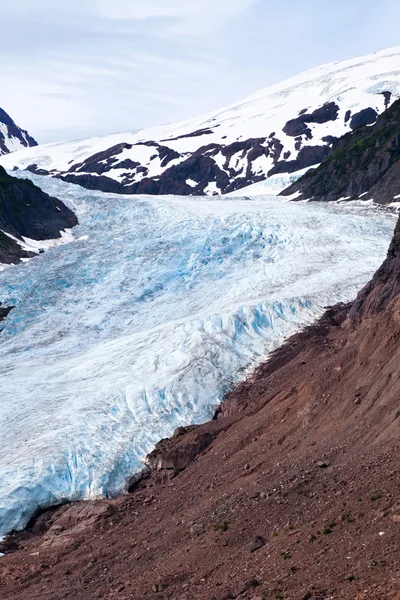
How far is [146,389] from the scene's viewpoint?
24.1 metres

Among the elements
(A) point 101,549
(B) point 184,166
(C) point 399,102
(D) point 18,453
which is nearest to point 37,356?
(D) point 18,453

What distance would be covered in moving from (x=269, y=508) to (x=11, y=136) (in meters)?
176

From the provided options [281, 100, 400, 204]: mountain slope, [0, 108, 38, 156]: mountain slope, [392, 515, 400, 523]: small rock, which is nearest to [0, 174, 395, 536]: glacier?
[281, 100, 400, 204]: mountain slope

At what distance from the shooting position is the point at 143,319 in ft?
105

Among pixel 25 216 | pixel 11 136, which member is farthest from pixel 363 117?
pixel 11 136

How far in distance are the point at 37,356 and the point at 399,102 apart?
53190mm

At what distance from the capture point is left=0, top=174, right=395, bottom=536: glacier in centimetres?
2103

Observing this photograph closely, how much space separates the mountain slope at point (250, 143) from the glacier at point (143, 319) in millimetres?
56508

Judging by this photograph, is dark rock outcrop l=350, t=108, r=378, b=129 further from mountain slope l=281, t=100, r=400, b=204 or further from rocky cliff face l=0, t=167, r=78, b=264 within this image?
rocky cliff face l=0, t=167, r=78, b=264

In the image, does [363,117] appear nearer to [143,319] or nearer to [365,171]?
[365,171]

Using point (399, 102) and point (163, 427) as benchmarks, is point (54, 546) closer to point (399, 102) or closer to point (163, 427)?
point (163, 427)

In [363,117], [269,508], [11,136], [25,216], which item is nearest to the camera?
[269,508]

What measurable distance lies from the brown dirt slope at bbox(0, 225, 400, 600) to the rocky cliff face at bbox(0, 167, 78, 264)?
78.3 feet

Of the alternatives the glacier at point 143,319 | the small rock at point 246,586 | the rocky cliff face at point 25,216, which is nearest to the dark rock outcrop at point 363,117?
the glacier at point 143,319
